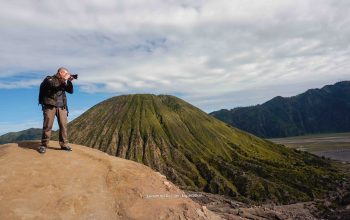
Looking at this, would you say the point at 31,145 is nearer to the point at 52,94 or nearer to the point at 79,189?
the point at 52,94

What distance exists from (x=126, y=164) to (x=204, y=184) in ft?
493

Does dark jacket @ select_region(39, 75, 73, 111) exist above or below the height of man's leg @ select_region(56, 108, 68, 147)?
above

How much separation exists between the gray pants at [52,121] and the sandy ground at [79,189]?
25.9 inches

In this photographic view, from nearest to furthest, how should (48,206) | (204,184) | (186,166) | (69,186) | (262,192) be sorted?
1. (48,206)
2. (69,186)
3. (262,192)
4. (204,184)
5. (186,166)

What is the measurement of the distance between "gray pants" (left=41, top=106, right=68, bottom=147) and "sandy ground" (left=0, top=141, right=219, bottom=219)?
658 millimetres

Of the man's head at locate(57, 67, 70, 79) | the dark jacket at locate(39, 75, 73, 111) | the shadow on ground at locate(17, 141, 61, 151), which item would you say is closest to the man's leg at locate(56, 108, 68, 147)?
the shadow on ground at locate(17, 141, 61, 151)

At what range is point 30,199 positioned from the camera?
16641mm

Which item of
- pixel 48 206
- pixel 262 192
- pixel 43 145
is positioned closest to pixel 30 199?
pixel 48 206

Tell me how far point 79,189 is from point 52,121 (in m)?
4.79

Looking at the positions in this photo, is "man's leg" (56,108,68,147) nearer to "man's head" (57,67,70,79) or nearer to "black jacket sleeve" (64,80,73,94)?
"black jacket sleeve" (64,80,73,94)

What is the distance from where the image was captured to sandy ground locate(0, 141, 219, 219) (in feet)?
54.2

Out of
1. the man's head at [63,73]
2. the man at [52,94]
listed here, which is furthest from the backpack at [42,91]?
the man's head at [63,73]

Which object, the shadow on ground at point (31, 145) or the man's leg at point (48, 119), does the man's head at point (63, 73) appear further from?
the shadow on ground at point (31, 145)

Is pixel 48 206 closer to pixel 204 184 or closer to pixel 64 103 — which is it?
pixel 64 103
